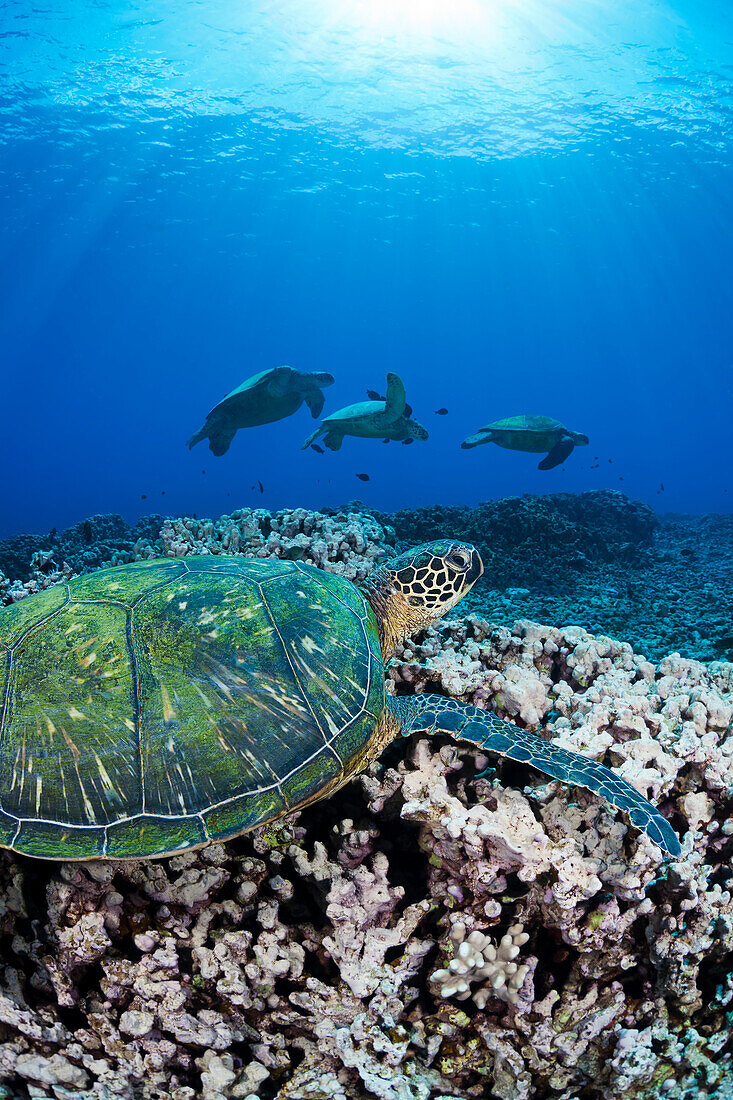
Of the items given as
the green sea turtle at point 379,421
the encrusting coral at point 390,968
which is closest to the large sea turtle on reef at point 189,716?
the encrusting coral at point 390,968

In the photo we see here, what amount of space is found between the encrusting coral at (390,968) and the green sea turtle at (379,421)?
6.97m

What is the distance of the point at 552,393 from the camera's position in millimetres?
Answer: 94688

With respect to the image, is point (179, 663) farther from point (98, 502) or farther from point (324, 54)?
point (98, 502)

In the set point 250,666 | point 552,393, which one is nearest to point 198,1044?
point 250,666

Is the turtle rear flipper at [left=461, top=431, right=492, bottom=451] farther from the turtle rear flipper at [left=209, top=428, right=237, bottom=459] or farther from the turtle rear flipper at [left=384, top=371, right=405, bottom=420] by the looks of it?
the turtle rear flipper at [left=209, top=428, right=237, bottom=459]

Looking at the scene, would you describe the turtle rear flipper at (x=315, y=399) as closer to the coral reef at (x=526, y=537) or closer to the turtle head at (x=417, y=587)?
the coral reef at (x=526, y=537)

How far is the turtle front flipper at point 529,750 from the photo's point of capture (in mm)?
1742

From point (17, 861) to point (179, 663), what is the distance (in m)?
0.99

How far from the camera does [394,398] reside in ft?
26.0

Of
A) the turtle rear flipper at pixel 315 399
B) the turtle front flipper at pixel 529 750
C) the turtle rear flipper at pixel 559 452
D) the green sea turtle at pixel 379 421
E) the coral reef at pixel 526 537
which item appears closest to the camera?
the turtle front flipper at pixel 529 750

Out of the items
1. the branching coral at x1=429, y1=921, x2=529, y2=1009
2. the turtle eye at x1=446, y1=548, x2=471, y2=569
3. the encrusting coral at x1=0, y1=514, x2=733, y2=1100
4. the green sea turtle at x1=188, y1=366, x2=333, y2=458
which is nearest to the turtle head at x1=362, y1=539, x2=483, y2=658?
the turtle eye at x1=446, y1=548, x2=471, y2=569

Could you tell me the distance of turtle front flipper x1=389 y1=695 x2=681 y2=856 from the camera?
174 centimetres

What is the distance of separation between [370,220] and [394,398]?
42.9 meters

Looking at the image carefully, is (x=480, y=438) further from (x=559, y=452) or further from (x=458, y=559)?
(x=458, y=559)
